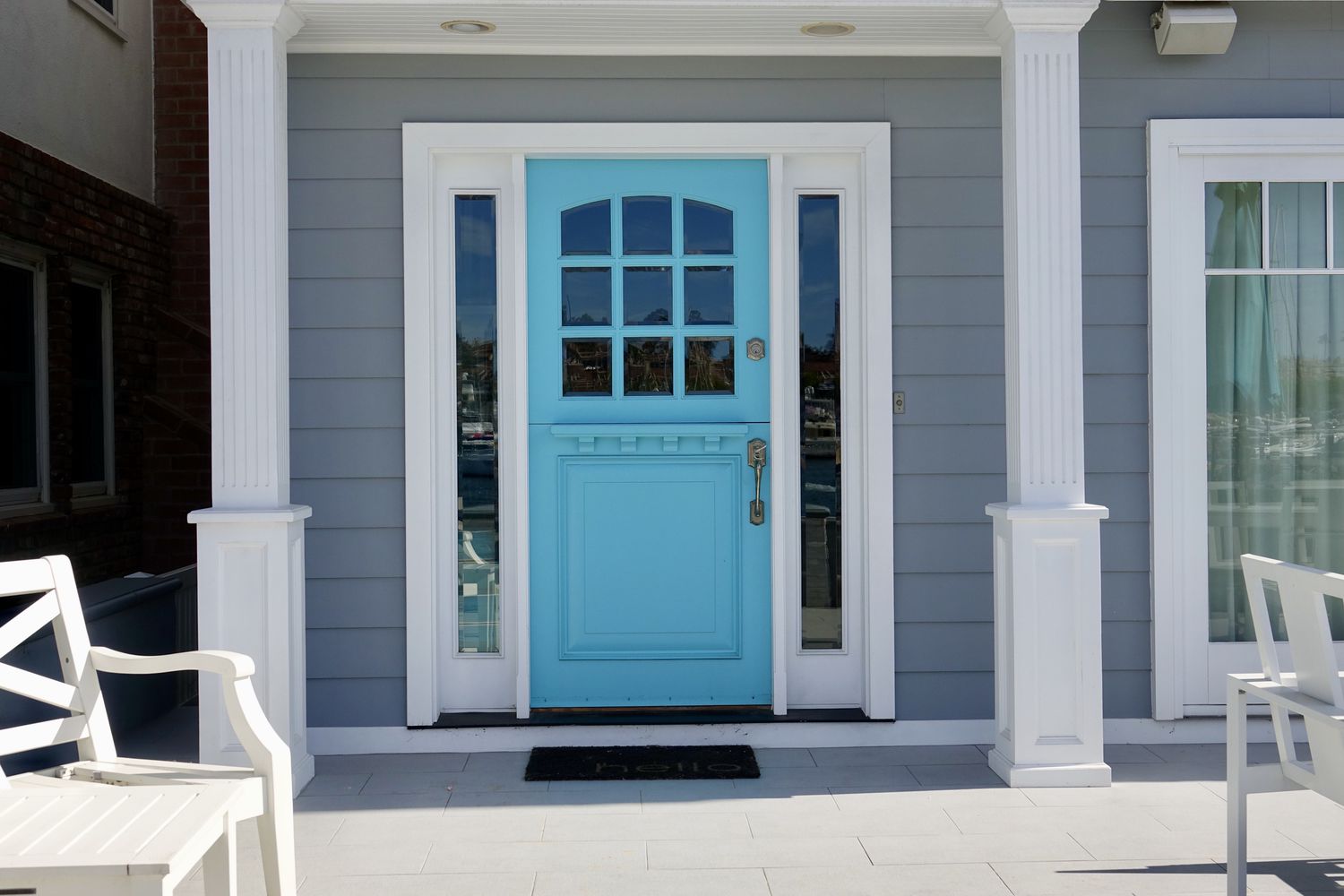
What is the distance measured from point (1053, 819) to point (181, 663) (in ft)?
7.73

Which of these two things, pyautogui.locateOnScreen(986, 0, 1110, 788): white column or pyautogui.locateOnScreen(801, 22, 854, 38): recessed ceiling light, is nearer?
pyautogui.locateOnScreen(986, 0, 1110, 788): white column

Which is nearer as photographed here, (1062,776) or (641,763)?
(1062,776)

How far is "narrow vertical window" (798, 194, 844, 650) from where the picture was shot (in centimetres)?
414

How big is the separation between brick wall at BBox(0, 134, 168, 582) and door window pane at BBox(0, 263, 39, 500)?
71mm

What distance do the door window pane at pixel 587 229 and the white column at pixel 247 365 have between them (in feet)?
3.33

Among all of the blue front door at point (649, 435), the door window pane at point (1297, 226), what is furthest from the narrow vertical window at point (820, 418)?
the door window pane at point (1297, 226)

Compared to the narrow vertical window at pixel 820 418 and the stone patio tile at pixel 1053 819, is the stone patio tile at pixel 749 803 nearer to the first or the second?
the stone patio tile at pixel 1053 819

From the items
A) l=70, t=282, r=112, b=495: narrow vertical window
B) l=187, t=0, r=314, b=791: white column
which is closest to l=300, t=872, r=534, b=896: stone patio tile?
l=187, t=0, r=314, b=791: white column

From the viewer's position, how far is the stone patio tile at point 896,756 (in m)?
3.84

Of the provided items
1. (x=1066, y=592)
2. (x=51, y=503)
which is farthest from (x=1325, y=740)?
(x=51, y=503)

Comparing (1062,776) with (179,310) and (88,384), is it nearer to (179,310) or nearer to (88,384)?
(88,384)

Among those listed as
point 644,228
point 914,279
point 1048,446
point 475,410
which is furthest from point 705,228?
point 1048,446

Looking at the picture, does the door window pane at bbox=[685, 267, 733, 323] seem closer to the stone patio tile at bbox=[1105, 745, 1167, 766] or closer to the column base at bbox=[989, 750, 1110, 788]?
the column base at bbox=[989, 750, 1110, 788]

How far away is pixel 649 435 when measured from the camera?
13.4 ft
